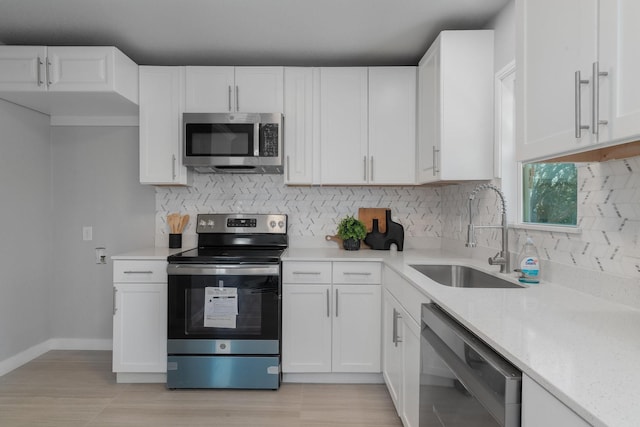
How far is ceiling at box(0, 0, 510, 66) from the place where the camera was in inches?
88.4

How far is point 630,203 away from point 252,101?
2339 mm

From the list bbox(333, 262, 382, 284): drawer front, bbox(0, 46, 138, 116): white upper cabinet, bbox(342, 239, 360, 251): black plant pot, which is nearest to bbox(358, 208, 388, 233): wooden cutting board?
bbox(342, 239, 360, 251): black plant pot

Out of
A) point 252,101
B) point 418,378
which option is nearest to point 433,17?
point 252,101

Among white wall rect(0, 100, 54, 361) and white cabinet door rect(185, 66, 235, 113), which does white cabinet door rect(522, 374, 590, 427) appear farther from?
white wall rect(0, 100, 54, 361)

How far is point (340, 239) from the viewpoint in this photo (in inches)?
127

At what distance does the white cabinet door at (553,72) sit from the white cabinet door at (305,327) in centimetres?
163

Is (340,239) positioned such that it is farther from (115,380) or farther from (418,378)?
(115,380)

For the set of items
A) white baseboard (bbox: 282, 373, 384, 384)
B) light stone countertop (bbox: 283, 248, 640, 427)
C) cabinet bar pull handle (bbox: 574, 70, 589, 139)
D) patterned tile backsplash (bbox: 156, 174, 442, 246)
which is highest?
cabinet bar pull handle (bbox: 574, 70, 589, 139)

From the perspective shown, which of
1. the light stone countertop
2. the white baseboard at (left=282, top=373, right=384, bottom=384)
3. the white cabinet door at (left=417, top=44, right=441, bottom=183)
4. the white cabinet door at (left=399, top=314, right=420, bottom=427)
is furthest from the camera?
the white baseboard at (left=282, top=373, right=384, bottom=384)

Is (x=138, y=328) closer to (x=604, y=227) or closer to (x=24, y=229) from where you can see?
(x=24, y=229)

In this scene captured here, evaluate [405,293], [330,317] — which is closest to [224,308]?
[330,317]

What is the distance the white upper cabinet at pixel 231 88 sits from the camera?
289 centimetres

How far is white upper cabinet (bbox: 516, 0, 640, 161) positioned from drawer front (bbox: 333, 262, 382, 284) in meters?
1.39

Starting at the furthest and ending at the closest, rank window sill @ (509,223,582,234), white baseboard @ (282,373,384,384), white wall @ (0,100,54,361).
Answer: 1. white wall @ (0,100,54,361)
2. white baseboard @ (282,373,384,384)
3. window sill @ (509,223,582,234)
